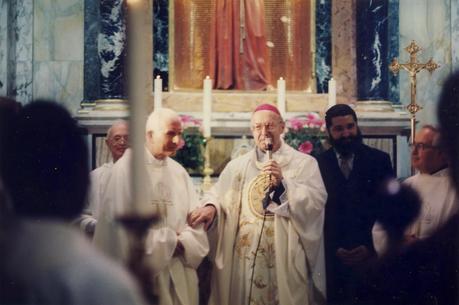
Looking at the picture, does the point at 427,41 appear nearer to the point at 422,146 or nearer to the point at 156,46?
the point at 156,46

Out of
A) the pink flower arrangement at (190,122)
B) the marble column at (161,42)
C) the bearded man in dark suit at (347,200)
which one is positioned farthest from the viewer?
the marble column at (161,42)

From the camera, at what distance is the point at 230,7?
8.31 m

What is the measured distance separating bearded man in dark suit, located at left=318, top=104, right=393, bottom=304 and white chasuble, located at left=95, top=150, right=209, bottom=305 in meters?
0.90

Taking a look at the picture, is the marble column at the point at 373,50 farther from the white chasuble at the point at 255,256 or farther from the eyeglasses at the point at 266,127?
the white chasuble at the point at 255,256

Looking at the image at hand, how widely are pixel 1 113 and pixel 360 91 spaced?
3.73 meters

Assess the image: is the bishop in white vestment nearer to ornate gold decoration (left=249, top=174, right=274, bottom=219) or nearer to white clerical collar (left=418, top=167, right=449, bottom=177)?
ornate gold decoration (left=249, top=174, right=274, bottom=219)

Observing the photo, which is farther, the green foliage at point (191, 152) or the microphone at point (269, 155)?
the green foliage at point (191, 152)

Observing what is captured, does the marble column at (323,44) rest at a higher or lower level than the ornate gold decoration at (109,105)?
higher

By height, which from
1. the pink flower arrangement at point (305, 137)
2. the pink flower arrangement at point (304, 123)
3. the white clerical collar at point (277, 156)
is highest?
the pink flower arrangement at point (304, 123)

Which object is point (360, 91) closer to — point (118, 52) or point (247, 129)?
point (247, 129)

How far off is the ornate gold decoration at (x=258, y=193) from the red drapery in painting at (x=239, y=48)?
2.46 metres

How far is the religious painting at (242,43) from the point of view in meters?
8.30

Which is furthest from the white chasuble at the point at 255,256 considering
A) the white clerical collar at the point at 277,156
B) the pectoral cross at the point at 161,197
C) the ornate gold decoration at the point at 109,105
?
the ornate gold decoration at the point at 109,105

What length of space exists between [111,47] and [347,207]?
2.93m
